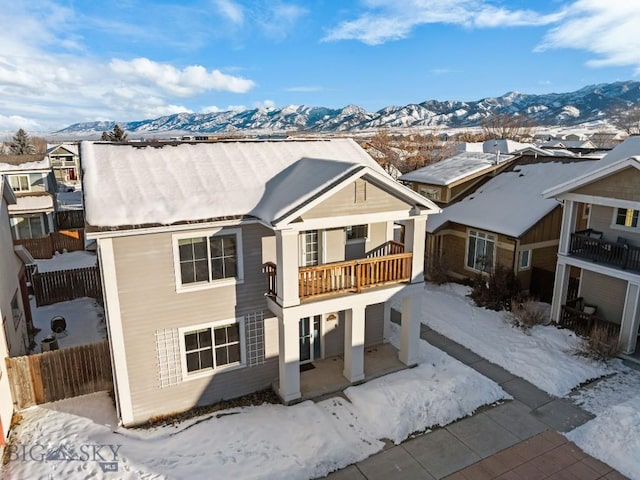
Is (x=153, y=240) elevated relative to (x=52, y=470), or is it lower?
elevated

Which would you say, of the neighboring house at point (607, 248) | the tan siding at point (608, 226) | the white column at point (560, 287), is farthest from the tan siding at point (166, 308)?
the tan siding at point (608, 226)

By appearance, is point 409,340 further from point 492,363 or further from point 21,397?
point 21,397

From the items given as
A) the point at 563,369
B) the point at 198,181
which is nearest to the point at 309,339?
the point at 198,181

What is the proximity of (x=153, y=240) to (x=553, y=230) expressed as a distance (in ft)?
60.9

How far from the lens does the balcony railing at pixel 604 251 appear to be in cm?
1502

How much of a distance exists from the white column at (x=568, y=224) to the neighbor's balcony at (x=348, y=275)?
24.7 feet

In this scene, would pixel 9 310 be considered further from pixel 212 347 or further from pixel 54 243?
pixel 54 243

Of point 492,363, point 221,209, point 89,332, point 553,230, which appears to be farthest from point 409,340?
point 89,332

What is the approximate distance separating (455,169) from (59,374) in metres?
23.1

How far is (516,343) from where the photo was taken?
53.0 feet

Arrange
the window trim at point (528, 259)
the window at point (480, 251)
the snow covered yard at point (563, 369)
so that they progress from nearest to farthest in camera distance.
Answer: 1. the snow covered yard at point (563, 369)
2. the window trim at point (528, 259)
3. the window at point (480, 251)

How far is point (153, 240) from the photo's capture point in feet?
36.2

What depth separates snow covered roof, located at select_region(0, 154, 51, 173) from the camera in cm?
2957

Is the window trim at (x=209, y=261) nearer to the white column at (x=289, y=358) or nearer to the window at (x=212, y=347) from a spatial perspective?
the window at (x=212, y=347)
